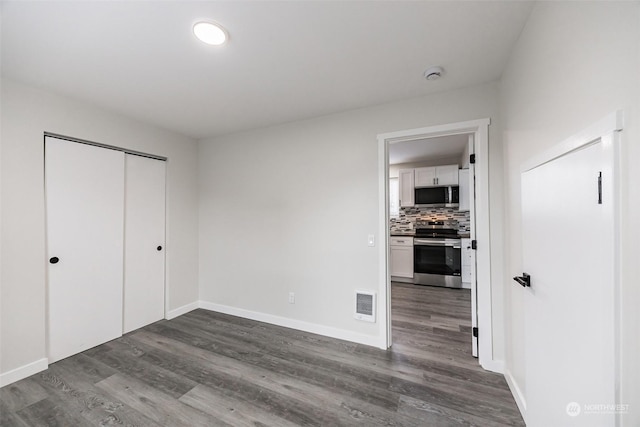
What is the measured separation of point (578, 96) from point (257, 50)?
1.81 meters

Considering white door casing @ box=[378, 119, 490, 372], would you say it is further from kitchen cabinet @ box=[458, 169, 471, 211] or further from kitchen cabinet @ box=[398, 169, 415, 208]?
kitchen cabinet @ box=[398, 169, 415, 208]

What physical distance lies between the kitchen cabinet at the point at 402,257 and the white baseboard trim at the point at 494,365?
2.82 meters

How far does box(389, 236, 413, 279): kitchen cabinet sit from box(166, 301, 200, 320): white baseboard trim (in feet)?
11.7

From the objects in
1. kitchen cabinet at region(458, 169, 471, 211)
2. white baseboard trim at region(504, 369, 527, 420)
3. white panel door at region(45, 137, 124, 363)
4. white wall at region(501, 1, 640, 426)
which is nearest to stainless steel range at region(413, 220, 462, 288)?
kitchen cabinet at region(458, 169, 471, 211)

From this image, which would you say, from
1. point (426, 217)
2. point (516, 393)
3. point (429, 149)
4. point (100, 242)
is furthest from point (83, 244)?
point (426, 217)

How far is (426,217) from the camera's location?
5.63m

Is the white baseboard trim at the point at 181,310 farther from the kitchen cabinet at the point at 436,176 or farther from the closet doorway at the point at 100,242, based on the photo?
the kitchen cabinet at the point at 436,176

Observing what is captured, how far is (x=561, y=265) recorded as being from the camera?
1115 mm

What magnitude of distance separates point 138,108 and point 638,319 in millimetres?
3794

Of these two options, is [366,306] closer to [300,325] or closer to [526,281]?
[300,325]

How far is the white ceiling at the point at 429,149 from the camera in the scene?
13.4 feet

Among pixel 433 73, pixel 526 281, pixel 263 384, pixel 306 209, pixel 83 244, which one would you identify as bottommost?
pixel 263 384

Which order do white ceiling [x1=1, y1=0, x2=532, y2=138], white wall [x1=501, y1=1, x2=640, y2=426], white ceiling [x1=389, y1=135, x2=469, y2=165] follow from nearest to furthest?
1. white wall [x1=501, y1=1, x2=640, y2=426]
2. white ceiling [x1=1, y1=0, x2=532, y2=138]
3. white ceiling [x1=389, y1=135, x2=469, y2=165]

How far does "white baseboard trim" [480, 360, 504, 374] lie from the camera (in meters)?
2.14
